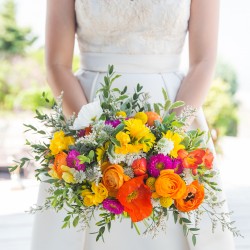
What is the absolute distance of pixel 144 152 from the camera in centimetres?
159

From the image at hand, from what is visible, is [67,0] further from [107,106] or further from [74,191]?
[74,191]

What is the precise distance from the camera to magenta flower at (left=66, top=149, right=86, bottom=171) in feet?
5.08

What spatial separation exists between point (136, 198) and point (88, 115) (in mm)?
225

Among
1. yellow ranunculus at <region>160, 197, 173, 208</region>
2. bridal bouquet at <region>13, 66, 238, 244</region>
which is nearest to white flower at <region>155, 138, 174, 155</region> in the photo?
bridal bouquet at <region>13, 66, 238, 244</region>

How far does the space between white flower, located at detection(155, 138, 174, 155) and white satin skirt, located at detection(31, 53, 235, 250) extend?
509mm

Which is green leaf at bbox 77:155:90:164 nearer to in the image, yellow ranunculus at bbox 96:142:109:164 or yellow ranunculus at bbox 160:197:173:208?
yellow ranunculus at bbox 96:142:109:164

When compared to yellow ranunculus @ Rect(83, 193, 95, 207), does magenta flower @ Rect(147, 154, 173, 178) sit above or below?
above

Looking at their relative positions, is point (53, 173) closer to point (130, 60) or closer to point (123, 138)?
point (123, 138)

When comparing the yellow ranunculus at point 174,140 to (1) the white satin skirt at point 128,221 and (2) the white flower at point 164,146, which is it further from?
(1) the white satin skirt at point 128,221

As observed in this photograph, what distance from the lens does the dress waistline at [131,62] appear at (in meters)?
2.07

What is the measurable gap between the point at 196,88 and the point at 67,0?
1.49 ft

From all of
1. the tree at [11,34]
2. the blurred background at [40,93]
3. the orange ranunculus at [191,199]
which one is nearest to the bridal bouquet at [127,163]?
the orange ranunculus at [191,199]

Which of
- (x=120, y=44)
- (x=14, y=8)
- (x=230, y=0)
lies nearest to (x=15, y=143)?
(x=14, y=8)

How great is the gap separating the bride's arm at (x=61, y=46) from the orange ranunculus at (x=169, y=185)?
0.53 metres
